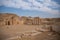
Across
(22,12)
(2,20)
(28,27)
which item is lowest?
(28,27)

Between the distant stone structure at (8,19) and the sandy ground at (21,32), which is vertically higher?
the distant stone structure at (8,19)

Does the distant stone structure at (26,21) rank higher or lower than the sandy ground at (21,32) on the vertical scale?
higher

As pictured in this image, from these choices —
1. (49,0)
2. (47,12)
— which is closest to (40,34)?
(47,12)

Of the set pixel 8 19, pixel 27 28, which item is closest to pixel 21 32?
pixel 27 28

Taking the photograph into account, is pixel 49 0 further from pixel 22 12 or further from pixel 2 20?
pixel 2 20

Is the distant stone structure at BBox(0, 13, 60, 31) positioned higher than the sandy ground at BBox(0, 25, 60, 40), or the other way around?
the distant stone structure at BBox(0, 13, 60, 31)

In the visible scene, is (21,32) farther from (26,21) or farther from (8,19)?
(8,19)

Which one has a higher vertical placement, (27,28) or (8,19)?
(8,19)

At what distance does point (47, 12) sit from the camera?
209 centimetres

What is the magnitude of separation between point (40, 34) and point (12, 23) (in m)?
0.50

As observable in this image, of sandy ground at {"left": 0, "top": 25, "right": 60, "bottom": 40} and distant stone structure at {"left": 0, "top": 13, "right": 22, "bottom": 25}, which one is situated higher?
distant stone structure at {"left": 0, "top": 13, "right": 22, "bottom": 25}

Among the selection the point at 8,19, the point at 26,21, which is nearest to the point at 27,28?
the point at 26,21

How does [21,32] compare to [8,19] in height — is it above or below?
below

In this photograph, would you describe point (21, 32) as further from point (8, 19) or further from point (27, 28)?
point (8, 19)
